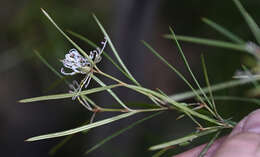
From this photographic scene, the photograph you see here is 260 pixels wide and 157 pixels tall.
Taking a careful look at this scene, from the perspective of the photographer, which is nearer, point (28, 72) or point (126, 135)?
point (126, 135)

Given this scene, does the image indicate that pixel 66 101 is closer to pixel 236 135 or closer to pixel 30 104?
pixel 30 104

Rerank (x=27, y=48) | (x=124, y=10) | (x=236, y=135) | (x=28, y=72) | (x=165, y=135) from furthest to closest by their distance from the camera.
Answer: (x=28, y=72), (x=27, y=48), (x=165, y=135), (x=124, y=10), (x=236, y=135)

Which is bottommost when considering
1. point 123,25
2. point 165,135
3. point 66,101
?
point 165,135

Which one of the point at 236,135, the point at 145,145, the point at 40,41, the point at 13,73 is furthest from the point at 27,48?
the point at 236,135

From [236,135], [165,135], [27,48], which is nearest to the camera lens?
[236,135]

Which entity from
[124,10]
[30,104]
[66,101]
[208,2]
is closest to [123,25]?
[124,10]

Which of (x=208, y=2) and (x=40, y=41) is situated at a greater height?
(x=40, y=41)

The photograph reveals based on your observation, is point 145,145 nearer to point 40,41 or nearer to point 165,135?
point 165,135
